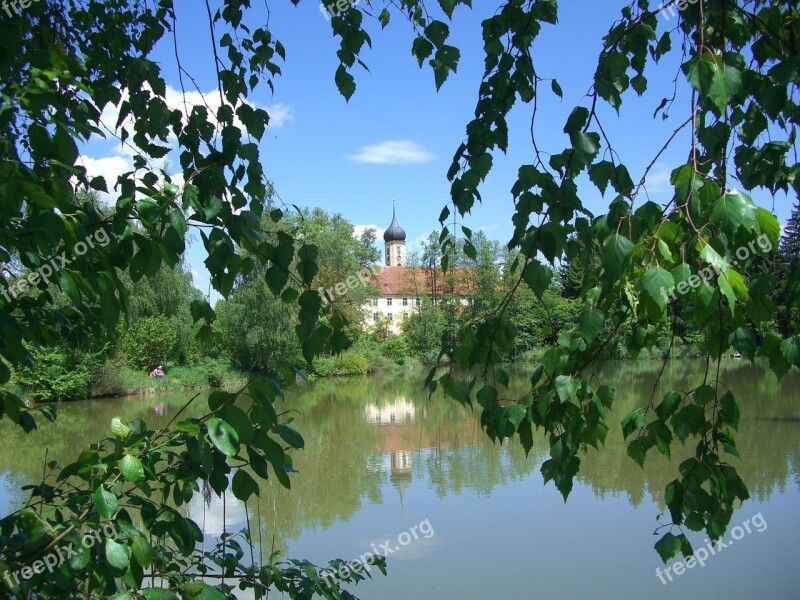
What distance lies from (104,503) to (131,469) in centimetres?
6

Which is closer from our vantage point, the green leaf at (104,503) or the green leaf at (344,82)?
the green leaf at (104,503)

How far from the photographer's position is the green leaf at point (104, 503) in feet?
3.41

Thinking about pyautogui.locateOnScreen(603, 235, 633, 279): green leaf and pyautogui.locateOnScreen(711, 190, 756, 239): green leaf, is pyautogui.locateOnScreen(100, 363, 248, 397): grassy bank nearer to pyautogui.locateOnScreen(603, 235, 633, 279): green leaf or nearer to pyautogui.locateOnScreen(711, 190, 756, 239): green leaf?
pyautogui.locateOnScreen(603, 235, 633, 279): green leaf

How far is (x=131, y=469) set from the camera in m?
A: 1.09

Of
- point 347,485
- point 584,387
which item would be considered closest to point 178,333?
point 347,485

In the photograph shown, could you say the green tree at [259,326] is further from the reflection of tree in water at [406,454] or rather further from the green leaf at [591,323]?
the green leaf at [591,323]

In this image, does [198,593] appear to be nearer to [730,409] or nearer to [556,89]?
[730,409]

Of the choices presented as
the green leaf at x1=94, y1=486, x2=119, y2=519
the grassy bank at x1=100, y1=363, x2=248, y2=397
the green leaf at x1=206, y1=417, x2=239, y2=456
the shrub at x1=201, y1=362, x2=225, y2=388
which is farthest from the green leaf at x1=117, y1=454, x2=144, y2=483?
the shrub at x1=201, y1=362, x2=225, y2=388

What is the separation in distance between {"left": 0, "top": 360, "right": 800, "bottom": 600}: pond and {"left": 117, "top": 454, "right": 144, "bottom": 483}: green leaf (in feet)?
4.17

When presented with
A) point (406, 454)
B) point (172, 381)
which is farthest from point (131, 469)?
point (172, 381)

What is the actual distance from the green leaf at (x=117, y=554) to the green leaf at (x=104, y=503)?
5 centimetres

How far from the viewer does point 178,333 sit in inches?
839

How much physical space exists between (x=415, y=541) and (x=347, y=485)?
2435mm

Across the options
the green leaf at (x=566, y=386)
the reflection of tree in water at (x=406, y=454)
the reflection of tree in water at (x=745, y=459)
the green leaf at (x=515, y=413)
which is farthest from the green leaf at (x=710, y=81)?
the reflection of tree in water at (x=745, y=459)
